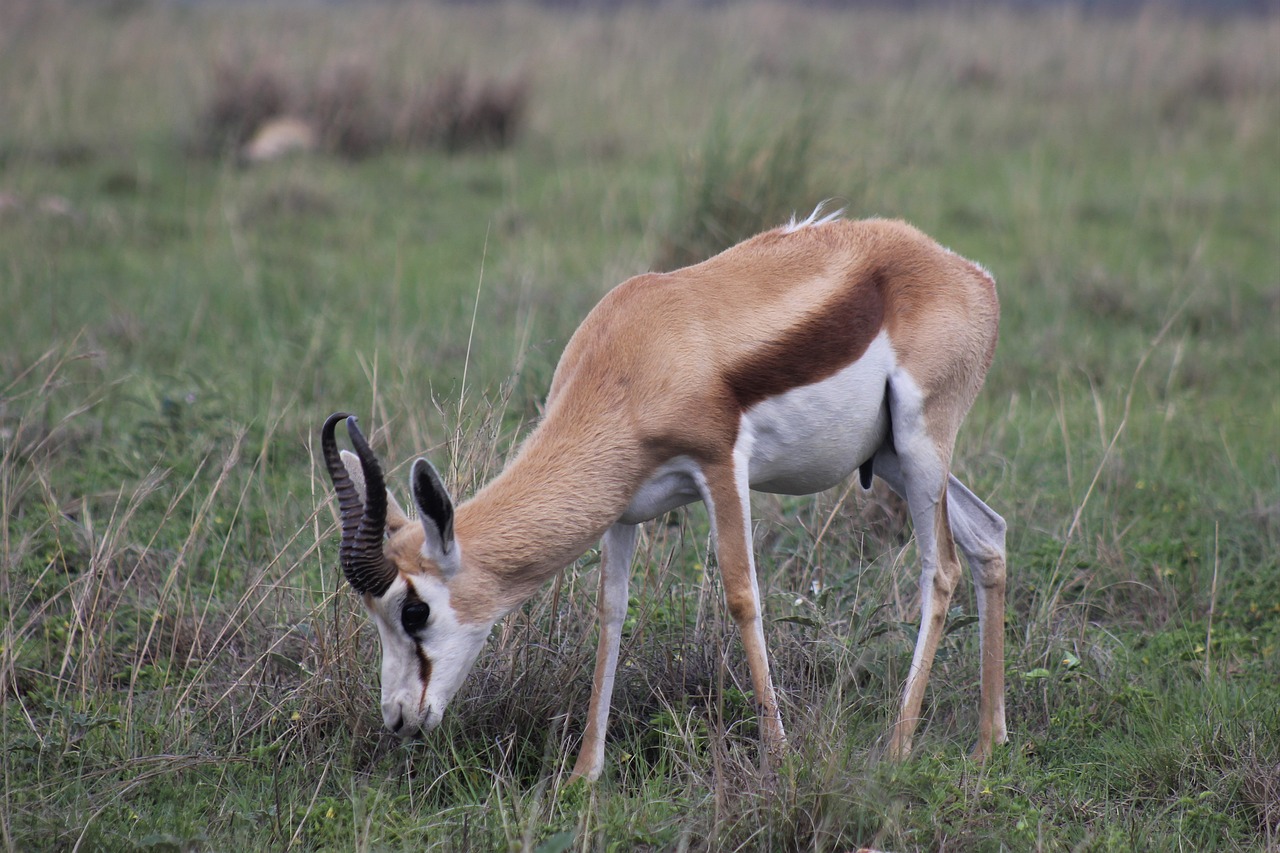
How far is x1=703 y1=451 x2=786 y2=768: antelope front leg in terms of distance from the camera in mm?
3395

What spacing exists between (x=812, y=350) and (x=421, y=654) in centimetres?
137

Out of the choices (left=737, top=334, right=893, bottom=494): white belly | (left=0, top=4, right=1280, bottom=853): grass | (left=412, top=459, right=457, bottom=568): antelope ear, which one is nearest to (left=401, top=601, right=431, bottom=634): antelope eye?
(left=412, top=459, right=457, bottom=568): antelope ear

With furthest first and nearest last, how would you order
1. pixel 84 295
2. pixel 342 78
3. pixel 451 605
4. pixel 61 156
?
pixel 342 78 → pixel 61 156 → pixel 84 295 → pixel 451 605

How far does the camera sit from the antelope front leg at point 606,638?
3.68 metres

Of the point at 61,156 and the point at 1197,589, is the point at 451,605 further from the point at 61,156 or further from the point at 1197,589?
the point at 61,156

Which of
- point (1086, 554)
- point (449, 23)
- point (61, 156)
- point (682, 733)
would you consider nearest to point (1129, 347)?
point (1086, 554)

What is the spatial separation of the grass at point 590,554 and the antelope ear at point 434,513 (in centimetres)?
69

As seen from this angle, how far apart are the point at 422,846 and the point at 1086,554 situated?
9.49ft

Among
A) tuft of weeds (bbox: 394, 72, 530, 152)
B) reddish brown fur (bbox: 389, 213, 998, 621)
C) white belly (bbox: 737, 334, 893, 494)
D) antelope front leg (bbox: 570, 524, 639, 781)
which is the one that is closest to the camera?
reddish brown fur (bbox: 389, 213, 998, 621)

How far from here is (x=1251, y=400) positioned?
6418mm

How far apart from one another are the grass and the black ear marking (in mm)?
783

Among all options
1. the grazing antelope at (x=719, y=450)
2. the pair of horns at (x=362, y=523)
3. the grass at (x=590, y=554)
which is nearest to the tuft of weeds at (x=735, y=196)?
the grass at (x=590, y=554)

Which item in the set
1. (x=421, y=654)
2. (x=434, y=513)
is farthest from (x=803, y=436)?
(x=421, y=654)

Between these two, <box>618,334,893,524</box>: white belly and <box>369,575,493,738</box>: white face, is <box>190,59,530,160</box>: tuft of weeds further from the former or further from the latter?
<box>369,575,493,738</box>: white face
